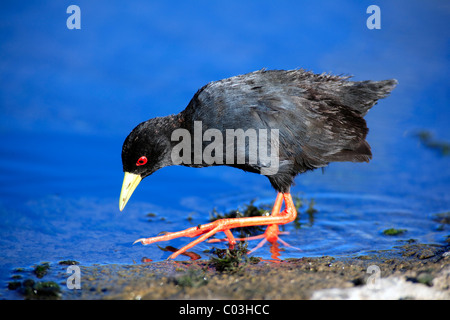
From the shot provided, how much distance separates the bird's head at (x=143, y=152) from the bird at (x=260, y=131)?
1 cm

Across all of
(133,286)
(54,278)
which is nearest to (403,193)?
(133,286)

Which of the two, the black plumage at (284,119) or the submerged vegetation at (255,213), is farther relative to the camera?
the submerged vegetation at (255,213)

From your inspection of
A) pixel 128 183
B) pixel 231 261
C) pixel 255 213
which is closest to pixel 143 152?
pixel 128 183

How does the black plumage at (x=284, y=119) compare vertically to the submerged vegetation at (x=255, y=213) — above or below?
above

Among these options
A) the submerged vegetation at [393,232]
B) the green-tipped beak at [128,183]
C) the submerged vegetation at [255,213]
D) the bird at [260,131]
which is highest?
the bird at [260,131]

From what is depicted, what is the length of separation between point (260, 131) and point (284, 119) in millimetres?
296

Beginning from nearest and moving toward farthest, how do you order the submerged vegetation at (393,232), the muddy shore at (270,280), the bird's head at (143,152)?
1. the muddy shore at (270,280)
2. the bird's head at (143,152)
3. the submerged vegetation at (393,232)

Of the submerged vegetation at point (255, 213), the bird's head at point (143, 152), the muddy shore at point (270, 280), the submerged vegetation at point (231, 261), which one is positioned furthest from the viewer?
the submerged vegetation at point (255, 213)

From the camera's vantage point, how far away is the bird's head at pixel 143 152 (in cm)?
498

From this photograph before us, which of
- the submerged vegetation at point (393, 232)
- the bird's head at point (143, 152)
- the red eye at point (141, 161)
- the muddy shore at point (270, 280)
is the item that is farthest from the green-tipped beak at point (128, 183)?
the submerged vegetation at point (393, 232)

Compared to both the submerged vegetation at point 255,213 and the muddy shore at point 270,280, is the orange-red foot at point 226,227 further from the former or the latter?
the muddy shore at point 270,280

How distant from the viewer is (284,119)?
4922 millimetres

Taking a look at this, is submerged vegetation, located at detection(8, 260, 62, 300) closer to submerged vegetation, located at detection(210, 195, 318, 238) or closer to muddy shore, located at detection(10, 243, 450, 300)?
muddy shore, located at detection(10, 243, 450, 300)
